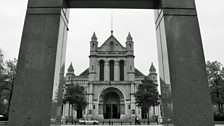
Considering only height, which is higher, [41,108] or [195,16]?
[195,16]

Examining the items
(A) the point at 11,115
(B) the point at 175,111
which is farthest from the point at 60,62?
(B) the point at 175,111

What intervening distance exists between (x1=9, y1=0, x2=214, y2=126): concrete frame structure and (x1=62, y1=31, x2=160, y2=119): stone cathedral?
43.2 metres

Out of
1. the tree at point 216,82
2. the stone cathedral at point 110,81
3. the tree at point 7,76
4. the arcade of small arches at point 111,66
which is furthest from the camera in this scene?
the arcade of small arches at point 111,66

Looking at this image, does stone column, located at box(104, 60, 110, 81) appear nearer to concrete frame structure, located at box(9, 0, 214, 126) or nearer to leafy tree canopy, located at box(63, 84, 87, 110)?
leafy tree canopy, located at box(63, 84, 87, 110)

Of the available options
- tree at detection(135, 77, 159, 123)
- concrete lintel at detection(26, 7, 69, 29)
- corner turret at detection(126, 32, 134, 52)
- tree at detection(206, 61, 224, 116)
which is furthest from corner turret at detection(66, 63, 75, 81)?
concrete lintel at detection(26, 7, 69, 29)

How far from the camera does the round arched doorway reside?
48.1m

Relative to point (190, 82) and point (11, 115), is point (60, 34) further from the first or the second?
point (190, 82)

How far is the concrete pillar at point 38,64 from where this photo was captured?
408 cm

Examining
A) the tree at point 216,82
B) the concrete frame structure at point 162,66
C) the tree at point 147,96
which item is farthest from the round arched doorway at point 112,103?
the concrete frame structure at point 162,66

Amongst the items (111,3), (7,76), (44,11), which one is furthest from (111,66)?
(44,11)

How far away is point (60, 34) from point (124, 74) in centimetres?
4553

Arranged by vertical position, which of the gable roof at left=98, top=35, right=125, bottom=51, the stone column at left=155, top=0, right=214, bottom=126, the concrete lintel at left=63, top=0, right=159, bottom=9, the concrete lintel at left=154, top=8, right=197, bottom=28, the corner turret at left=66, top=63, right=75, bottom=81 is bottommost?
the stone column at left=155, top=0, right=214, bottom=126

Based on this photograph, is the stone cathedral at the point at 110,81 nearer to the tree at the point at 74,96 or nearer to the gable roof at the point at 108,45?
the gable roof at the point at 108,45

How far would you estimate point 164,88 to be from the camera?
4707mm
